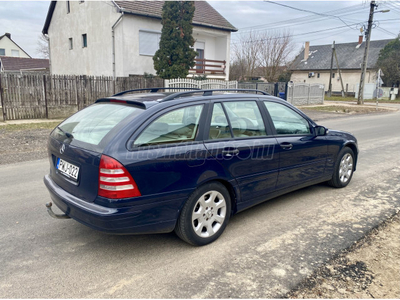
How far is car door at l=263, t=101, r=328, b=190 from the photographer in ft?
13.4

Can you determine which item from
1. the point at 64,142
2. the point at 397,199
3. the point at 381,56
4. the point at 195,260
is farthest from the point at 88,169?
the point at 381,56

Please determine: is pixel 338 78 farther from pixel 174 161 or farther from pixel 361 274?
pixel 174 161

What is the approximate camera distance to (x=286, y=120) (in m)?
4.31

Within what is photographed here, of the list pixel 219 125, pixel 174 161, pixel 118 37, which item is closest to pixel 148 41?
pixel 118 37

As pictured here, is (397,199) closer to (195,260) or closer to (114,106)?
(195,260)

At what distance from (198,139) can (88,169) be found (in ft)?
3.65

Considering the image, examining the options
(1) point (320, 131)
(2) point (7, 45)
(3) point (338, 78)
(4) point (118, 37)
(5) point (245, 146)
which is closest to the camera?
(5) point (245, 146)

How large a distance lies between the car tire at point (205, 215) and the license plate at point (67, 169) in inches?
43.6

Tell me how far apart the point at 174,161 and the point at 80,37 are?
75.7ft

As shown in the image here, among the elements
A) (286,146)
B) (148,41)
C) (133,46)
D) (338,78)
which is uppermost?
(148,41)

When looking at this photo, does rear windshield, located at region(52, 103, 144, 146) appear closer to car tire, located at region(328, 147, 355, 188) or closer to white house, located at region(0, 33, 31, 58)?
car tire, located at region(328, 147, 355, 188)

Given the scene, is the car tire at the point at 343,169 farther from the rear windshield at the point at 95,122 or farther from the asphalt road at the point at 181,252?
the rear windshield at the point at 95,122

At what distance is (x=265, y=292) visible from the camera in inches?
103

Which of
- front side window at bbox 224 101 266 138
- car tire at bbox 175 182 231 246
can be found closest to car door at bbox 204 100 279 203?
front side window at bbox 224 101 266 138
